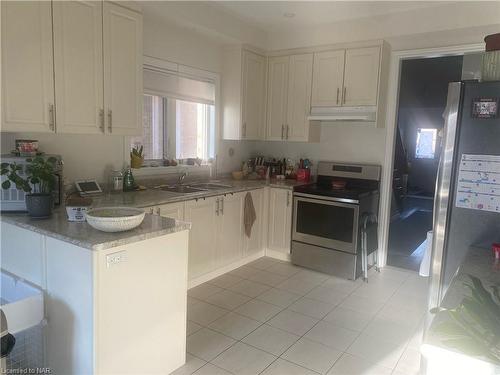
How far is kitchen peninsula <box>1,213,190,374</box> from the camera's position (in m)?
1.85

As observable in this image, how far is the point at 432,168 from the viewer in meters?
6.29

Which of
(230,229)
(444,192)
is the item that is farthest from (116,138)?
(444,192)

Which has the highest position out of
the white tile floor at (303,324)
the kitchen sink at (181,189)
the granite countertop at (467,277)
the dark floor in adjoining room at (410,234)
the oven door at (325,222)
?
the kitchen sink at (181,189)

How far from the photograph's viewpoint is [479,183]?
187 cm

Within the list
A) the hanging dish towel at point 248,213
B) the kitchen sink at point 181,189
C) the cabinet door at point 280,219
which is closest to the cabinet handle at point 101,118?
the kitchen sink at point 181,189

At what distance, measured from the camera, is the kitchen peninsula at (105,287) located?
1.85 m

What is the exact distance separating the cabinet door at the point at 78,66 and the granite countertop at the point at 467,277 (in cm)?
246

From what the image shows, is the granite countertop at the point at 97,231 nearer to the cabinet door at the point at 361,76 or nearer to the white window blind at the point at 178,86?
the white window blind at the point at 178,86

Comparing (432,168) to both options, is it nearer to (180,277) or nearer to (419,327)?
(419,327)

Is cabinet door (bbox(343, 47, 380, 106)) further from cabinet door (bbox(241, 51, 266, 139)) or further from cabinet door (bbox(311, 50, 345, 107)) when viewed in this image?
cabinet door (bbox(241, 51, 266, 139))

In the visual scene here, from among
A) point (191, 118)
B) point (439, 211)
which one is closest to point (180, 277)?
point (439, 211)

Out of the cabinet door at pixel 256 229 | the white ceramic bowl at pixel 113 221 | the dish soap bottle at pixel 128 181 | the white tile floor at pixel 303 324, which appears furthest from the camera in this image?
the cabinet door at pixel 256 229

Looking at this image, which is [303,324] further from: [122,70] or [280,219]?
[122,70]

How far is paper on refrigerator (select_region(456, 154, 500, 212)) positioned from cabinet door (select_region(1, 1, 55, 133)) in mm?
2500
